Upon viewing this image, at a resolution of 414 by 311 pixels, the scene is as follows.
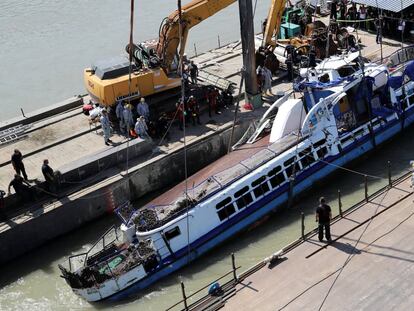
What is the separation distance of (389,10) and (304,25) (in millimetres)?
4441

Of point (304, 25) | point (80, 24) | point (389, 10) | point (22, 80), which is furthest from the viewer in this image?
point (80, 24)

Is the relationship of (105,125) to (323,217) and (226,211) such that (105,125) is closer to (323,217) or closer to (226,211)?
(226,211)

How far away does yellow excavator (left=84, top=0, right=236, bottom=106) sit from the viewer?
2650cm

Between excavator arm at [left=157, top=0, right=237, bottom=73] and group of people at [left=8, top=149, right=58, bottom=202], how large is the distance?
24.2 feet

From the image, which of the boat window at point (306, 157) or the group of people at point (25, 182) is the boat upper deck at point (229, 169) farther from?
the group of people at point (25, 182)

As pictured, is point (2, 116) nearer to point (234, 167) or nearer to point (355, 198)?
point (234, 167)

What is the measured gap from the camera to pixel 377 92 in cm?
2573

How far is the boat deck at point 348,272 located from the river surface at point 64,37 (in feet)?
69.1

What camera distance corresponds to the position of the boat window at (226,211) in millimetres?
21562

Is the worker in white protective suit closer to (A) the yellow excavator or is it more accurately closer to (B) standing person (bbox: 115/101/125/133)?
(B) standing person (bbox: 115/101/125/133)

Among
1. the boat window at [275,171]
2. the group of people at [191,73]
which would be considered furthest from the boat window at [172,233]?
the group of people at [191,73]

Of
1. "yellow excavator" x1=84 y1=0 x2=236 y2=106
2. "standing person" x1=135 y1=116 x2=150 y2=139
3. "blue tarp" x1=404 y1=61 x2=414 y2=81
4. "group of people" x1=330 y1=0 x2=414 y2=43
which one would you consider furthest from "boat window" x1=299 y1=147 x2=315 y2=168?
"group of people" x1=330 y1=0 x2=414 y2=43

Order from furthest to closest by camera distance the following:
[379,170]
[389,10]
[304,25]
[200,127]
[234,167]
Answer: [304,25] < [389,10] < [200,127] < [379,170] < [234,167]

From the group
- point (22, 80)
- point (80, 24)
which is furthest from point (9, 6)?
point (22, 80)
